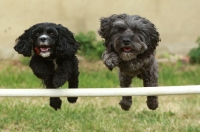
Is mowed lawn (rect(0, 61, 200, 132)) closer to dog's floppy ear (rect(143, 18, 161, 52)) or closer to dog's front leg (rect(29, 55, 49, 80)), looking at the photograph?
dog's front leg (rect(29, 55, 49, 80))

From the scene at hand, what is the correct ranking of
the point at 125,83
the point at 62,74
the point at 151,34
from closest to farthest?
the point at 62,74
the point at 151,34
the point at 125,83

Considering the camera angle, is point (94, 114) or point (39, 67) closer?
point (39, 67)

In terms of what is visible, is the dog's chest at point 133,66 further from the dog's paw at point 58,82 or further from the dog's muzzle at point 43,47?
Result: the dog's muzzle at point 43,47

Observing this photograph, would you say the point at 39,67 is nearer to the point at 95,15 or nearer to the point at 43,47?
the point at 43,47

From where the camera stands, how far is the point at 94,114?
289 inches

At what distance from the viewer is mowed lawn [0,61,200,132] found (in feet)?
21.8

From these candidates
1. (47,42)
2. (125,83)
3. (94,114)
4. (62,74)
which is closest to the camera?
(47,42)

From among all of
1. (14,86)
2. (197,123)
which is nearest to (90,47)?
(14,86)

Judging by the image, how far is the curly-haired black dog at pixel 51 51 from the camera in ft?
17.5

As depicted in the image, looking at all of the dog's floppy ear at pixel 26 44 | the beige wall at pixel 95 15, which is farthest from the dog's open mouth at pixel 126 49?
the beige wall at pixel 95 15

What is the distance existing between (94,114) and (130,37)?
2.15 metres

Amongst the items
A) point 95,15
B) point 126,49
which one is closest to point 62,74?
point 126,49

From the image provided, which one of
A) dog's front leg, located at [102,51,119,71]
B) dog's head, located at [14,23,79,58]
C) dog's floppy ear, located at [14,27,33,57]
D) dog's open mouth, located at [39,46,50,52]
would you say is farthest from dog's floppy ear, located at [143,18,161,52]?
dog's floppy ear, located at [14,27,33,57]

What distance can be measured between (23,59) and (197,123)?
517 cm
